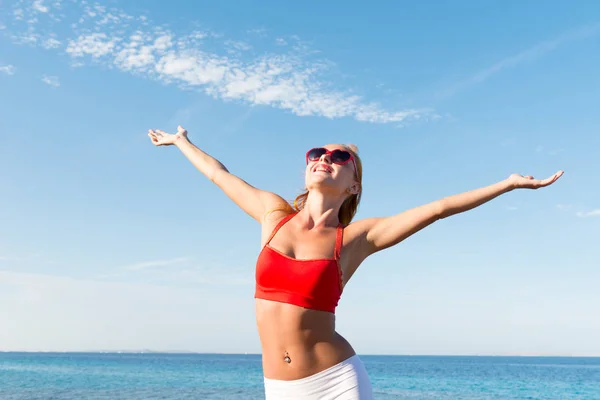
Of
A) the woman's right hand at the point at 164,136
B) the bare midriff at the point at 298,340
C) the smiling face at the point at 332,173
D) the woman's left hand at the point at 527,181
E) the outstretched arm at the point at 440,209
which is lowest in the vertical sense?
the bare midriff at the point at 298,340

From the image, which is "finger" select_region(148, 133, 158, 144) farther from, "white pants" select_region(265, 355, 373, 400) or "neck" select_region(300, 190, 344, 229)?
"white pants" select_region(265, 355, 373, 400)

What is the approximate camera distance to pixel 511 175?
398 centimetres

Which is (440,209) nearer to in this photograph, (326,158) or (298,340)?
(326,158)

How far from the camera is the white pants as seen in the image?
381 cm

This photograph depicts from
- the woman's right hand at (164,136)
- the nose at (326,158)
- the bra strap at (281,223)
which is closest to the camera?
the bra strap at (281,223)

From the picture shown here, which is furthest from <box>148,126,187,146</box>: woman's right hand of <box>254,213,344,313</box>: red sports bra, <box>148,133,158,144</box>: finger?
<box>254,213,344,313</box>: red sports bra

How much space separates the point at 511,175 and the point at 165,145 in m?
2.98

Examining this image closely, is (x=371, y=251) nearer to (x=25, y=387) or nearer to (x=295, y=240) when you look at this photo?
(x=295, y=240)

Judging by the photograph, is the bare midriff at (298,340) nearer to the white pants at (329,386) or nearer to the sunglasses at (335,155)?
the white pants at (329,386)

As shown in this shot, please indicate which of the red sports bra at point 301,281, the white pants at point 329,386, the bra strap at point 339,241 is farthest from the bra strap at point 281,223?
the white pants at point 329,386

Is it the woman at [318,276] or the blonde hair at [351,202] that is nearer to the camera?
the woman at [318,276]

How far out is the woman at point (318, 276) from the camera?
12.6 ft

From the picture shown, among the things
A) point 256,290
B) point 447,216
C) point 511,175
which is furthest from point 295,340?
point 511,175

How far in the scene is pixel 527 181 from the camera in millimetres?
3941
